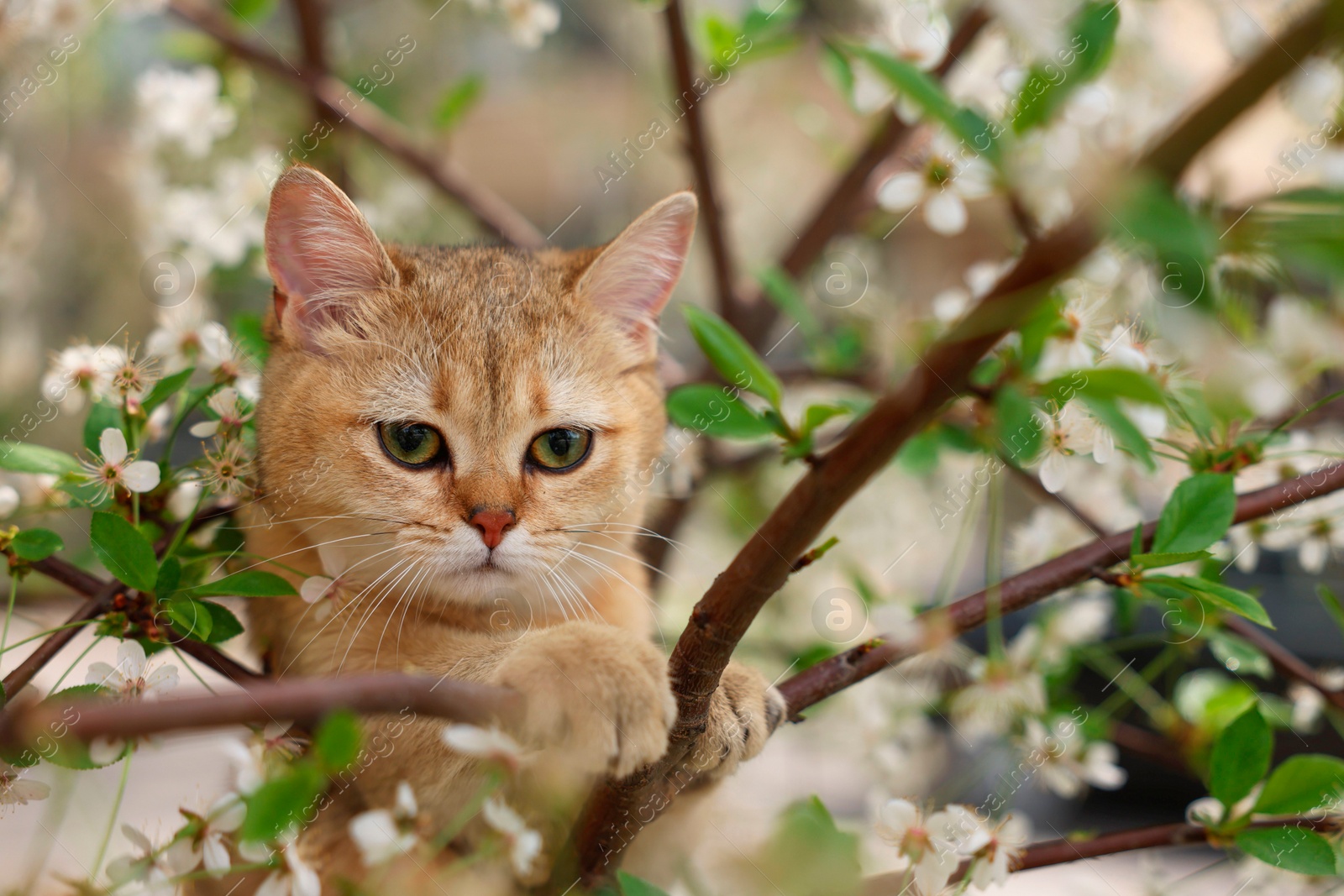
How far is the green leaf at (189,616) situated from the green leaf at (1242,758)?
1040 mm

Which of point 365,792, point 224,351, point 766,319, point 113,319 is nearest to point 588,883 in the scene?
point 365,792

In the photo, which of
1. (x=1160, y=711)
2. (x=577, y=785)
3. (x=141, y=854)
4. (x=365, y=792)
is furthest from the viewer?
(x=1160, y=711)

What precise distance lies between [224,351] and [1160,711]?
1.45 metres

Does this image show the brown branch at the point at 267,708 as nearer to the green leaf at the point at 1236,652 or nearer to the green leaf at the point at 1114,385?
the green leaf at the point at 1114,385

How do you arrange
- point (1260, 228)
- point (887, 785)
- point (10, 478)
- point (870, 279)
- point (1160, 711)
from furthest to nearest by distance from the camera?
point (870, 279), point (887, 785), point (10, 478), point (1160, 711), point (1260, 228)

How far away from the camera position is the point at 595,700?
814mm

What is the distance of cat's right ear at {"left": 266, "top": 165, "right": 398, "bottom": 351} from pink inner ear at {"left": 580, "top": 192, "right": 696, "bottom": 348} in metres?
0.30

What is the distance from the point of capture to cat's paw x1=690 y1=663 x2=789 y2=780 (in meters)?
0.96

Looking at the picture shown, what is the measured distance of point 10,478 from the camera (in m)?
1.57

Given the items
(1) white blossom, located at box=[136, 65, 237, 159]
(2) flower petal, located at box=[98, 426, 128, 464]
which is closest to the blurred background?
(1) white blossom, located at box=[136, 65, 237, 159]

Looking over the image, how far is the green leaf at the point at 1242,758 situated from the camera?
3.18 ft

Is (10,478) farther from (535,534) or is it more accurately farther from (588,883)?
(588,883)

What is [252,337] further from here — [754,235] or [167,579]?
[754,235]

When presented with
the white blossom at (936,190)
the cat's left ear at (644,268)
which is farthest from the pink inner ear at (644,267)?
the white blossom at (936,190)
